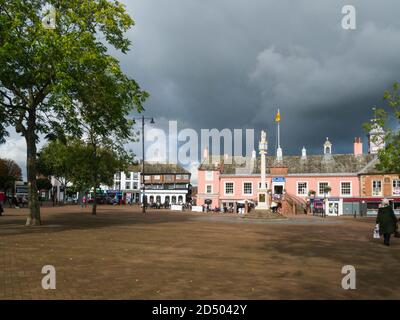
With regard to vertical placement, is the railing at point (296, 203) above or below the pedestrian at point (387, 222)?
below

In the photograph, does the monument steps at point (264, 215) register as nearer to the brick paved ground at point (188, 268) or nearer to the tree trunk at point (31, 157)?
the brick paved ground at point (188, 268)

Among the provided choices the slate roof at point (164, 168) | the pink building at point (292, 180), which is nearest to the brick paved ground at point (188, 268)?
the pink building at point (292, 180)

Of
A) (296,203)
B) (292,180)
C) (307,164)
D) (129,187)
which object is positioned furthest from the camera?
(129,187)

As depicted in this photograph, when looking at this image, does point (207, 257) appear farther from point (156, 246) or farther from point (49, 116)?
point (49, 116)

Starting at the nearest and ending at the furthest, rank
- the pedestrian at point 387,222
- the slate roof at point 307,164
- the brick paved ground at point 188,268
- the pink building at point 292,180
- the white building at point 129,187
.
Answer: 1. the brick paved ground at point 188,268
2. the pedestrian at point 387,222
3. the pink building at point 292,180
4. the slate roof at point 307,164
5. the white building at point 129,187

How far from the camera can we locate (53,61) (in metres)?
17.4

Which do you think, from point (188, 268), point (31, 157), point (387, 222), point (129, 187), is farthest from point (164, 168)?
point (188, 268)

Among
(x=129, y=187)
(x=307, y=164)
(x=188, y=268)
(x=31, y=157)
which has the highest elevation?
(x=307, y=164)

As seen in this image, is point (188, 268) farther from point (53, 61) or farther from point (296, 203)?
point (296, 203)

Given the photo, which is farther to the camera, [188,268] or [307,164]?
[307,164]

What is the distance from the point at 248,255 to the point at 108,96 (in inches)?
435

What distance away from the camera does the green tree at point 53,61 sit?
17.1 metres

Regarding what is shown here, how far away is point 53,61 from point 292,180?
53200 millimetres

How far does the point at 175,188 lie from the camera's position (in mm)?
92375
